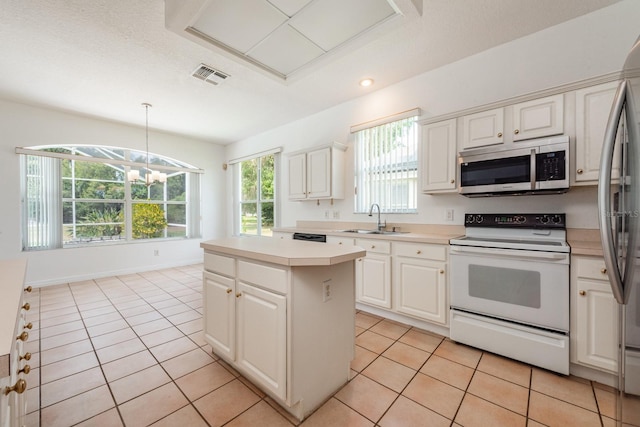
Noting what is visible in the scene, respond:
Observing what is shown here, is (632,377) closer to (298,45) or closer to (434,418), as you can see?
(434,418)

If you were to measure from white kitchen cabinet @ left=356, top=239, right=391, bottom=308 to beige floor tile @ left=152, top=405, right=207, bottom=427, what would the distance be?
1846 millimetres


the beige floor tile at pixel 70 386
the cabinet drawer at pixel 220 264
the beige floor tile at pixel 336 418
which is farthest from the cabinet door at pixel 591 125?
the beige floor tile at pixel 70 386

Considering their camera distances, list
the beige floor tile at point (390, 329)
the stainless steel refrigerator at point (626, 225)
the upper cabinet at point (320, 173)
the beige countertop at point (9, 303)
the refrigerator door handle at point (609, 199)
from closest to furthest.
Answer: the beige countertop at point (9, 303) < the stainless steel refrigerator at point (626, 225) < the refrigerator door handle at point (609, 199) < the beige floor tile at point (390, 329) < the upper cabinet at point (320, 173)

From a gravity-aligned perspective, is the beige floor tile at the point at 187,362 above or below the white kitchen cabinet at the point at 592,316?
below

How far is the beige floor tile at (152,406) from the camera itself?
149cm

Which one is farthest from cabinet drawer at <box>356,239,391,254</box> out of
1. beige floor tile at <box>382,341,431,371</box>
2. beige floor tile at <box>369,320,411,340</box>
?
beige floor tile at <box>382,341,431,371</box>

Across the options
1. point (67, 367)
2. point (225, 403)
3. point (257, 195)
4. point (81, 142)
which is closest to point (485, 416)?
point (225, 403)

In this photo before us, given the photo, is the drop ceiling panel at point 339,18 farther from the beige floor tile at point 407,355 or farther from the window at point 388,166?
the beige floor tile at point 407,355

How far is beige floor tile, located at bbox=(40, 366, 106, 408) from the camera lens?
1.67 m

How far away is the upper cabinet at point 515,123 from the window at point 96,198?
209 inches

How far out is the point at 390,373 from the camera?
6.26 ft

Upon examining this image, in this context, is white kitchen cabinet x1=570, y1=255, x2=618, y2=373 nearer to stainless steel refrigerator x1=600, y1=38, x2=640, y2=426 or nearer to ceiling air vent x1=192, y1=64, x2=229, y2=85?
stainless steel refrigerator x1=600, y1=38, x2=640, y2=426

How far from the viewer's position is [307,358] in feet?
4.91

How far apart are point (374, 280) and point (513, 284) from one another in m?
1.22
